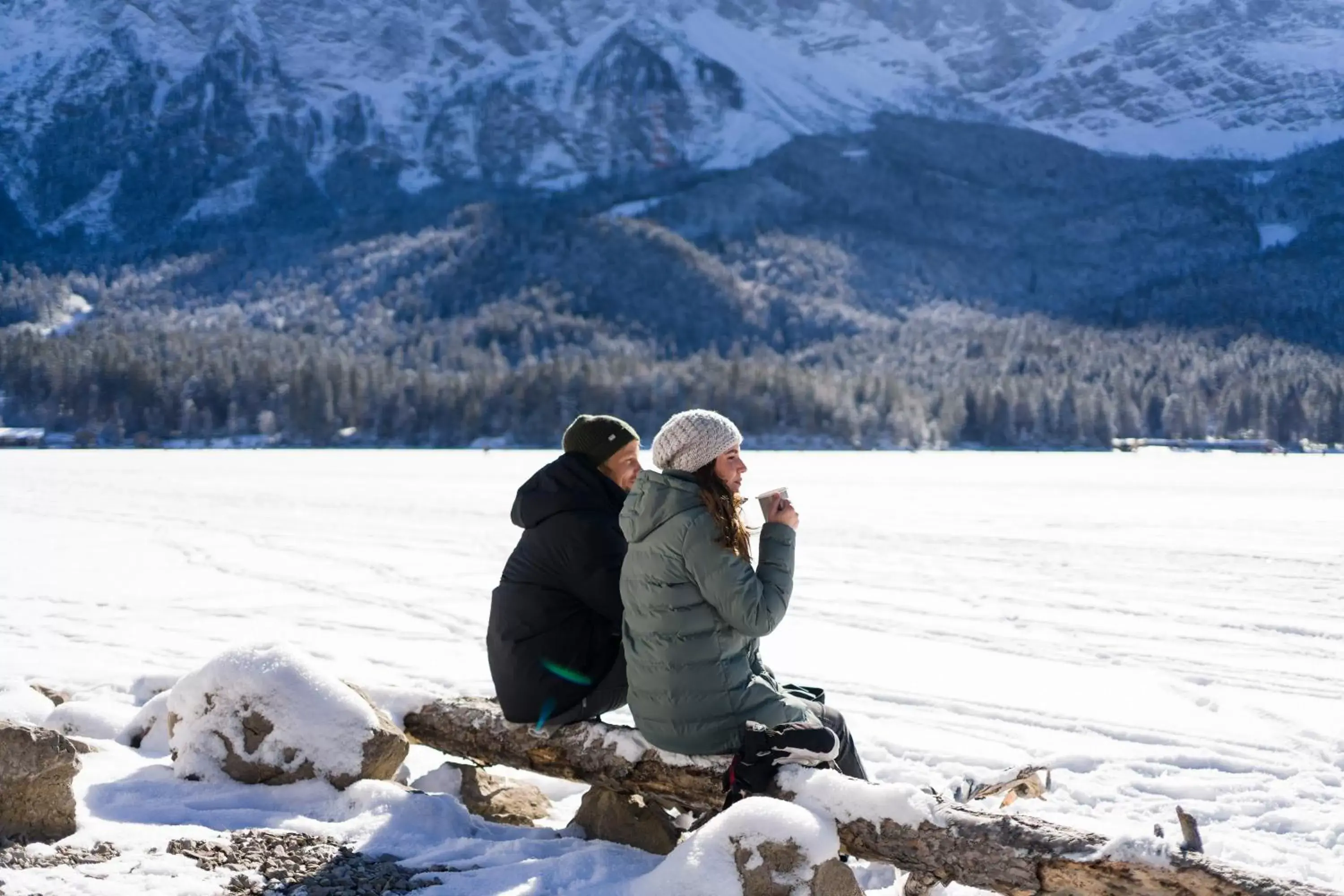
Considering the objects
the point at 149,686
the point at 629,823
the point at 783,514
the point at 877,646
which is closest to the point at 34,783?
the point at 629,823

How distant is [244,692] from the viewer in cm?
593

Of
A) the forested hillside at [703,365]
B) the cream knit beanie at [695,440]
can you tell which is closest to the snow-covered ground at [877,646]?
the cream knit beanie at [695,440]

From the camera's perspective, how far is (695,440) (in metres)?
4.88

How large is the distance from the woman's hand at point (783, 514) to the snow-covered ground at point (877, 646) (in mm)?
1485

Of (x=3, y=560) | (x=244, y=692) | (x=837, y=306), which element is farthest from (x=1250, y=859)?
(x=837, y=306)

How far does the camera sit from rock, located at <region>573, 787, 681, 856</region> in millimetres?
5535

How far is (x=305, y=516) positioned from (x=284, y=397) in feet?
325

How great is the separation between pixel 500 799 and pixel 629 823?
31.8 inches

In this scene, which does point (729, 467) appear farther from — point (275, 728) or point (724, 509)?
point (275, 728)

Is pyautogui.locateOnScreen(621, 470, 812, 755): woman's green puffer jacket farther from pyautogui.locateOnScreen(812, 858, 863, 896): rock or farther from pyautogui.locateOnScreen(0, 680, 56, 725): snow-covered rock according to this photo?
pyautogui.locateOnScreen(0, 680, 56, 725): snow-covered rock

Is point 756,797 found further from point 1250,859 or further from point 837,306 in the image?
point 837,306

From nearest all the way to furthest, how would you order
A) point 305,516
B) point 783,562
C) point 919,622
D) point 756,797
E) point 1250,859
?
1. point 756,797
2. point 783,562
3. point 1250,859
4. point 919,622
5. point 305,516

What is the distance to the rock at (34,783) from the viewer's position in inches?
197

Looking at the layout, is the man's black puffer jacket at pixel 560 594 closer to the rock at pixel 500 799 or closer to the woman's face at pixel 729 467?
the rock at pixel 500 799
